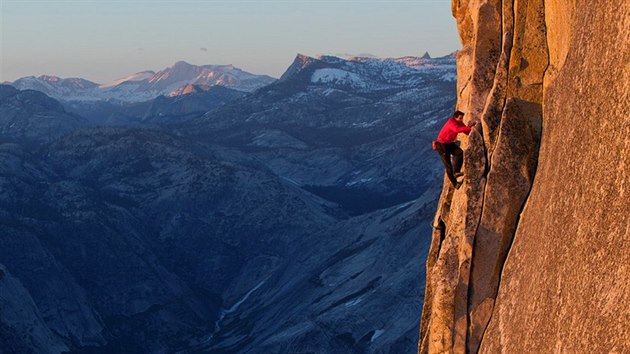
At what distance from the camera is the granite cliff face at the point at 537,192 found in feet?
56.3

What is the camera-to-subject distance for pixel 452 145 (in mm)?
26203

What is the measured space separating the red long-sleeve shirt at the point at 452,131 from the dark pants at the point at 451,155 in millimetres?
218

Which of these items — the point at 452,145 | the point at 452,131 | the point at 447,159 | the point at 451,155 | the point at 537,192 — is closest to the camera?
the point at 537,192

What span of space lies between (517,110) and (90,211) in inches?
6926

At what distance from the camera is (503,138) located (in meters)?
24.0

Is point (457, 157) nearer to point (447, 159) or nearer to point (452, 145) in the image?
point (447, 159)

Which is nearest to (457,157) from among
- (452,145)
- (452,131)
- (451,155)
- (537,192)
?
(451,155)

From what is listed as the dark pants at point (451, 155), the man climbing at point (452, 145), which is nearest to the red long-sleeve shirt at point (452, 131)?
the man climbing at point (452, 145)

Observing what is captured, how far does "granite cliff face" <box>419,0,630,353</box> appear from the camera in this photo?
56.3ft

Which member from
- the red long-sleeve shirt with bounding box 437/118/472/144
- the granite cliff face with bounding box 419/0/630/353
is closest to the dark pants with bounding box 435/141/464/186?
the red long-sleeve shirt with bounding box 437/118/472/144

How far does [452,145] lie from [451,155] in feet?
1.70

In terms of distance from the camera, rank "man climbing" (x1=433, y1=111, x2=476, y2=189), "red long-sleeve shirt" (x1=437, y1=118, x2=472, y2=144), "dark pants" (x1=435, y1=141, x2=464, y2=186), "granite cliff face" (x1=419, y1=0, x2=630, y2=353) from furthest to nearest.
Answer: "dark pants" (x1=435, y1=141, x2=464, y2=186), "man climbing" (x1=433, y1=111, x2=476, y2=189), "red long-sleeve shirt" (x1=437, y1=118, x2=472, y2=144), "granite cliff face" (x1=419, y1=0, x2=630, y2=353)

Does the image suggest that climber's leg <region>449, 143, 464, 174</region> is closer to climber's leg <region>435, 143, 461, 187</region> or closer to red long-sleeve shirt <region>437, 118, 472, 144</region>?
climber's leg <region>435, 143, 461, 187</region>

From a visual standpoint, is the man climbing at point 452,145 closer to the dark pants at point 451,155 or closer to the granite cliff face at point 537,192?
the dark pants at point 451,155
